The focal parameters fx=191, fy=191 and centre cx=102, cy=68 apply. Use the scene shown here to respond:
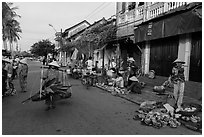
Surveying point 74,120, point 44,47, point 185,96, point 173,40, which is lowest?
point 74,120

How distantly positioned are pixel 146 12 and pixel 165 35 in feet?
10.8

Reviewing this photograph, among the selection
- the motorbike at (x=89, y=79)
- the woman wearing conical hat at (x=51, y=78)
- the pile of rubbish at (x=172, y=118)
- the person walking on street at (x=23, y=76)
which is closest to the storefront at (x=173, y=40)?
the motorbike at (x=89, y=79)

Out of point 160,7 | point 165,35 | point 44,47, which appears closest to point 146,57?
point 165,35

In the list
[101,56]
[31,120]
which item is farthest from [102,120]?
[101,56]

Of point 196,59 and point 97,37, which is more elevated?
point 97,37

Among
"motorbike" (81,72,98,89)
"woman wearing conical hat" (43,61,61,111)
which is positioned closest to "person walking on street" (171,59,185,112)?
"woman wearing conical hat" (43,61,61,111)

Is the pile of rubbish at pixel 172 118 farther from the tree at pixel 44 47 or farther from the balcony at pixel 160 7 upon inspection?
the tree at pixel 44 47

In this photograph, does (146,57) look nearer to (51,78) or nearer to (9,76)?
(51,78)

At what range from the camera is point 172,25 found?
29.9ft

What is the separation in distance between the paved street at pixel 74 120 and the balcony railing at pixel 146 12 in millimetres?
6535

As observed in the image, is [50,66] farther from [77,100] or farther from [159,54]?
[159,54]

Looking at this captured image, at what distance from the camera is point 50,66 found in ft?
21.0

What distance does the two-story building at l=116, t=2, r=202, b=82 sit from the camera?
820 cm

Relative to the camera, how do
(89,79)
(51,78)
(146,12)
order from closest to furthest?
(51,78)
(89,79)
(146,12)
